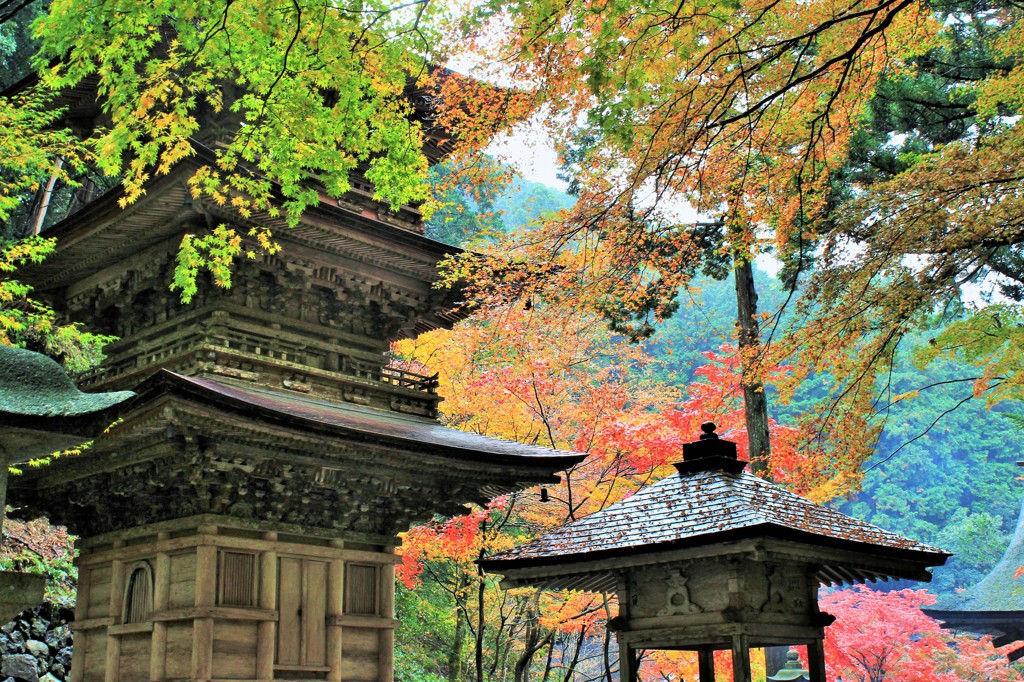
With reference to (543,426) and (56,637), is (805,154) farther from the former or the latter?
(56,637)

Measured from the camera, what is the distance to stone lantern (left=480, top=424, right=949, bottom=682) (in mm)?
7195

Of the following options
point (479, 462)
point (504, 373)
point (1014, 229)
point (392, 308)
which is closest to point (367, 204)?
point (392, 308)

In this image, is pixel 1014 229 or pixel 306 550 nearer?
pixel 1014 229

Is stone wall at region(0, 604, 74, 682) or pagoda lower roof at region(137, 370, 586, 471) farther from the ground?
pagoda lower roof at region(137, 370, 586, 471)

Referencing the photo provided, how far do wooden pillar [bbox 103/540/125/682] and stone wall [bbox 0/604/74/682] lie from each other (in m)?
3.88

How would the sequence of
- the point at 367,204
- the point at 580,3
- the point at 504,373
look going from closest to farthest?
the point at 580,3 < the point at 367,204 < the point at 504,373

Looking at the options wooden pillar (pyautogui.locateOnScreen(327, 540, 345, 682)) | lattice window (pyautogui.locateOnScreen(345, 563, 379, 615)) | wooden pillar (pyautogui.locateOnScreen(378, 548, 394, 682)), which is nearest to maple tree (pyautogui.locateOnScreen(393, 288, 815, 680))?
wooden pillar (pyautogui.locateOnScreen(378, 548, 394, 682))

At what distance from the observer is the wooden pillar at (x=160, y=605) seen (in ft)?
32.8

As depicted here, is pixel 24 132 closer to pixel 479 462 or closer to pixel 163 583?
pixel 163 583

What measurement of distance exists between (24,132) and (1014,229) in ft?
37.9

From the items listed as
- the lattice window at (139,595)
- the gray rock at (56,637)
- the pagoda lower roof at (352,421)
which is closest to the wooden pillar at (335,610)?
the pagoda lower roof at (352,421)

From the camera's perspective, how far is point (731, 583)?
7352mm

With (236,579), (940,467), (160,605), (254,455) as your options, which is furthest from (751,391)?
(940,467)

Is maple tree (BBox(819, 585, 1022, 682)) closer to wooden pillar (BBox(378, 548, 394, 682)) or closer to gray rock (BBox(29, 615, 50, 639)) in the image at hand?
wooden pillar (BBox(378, 548, 394, 682))
